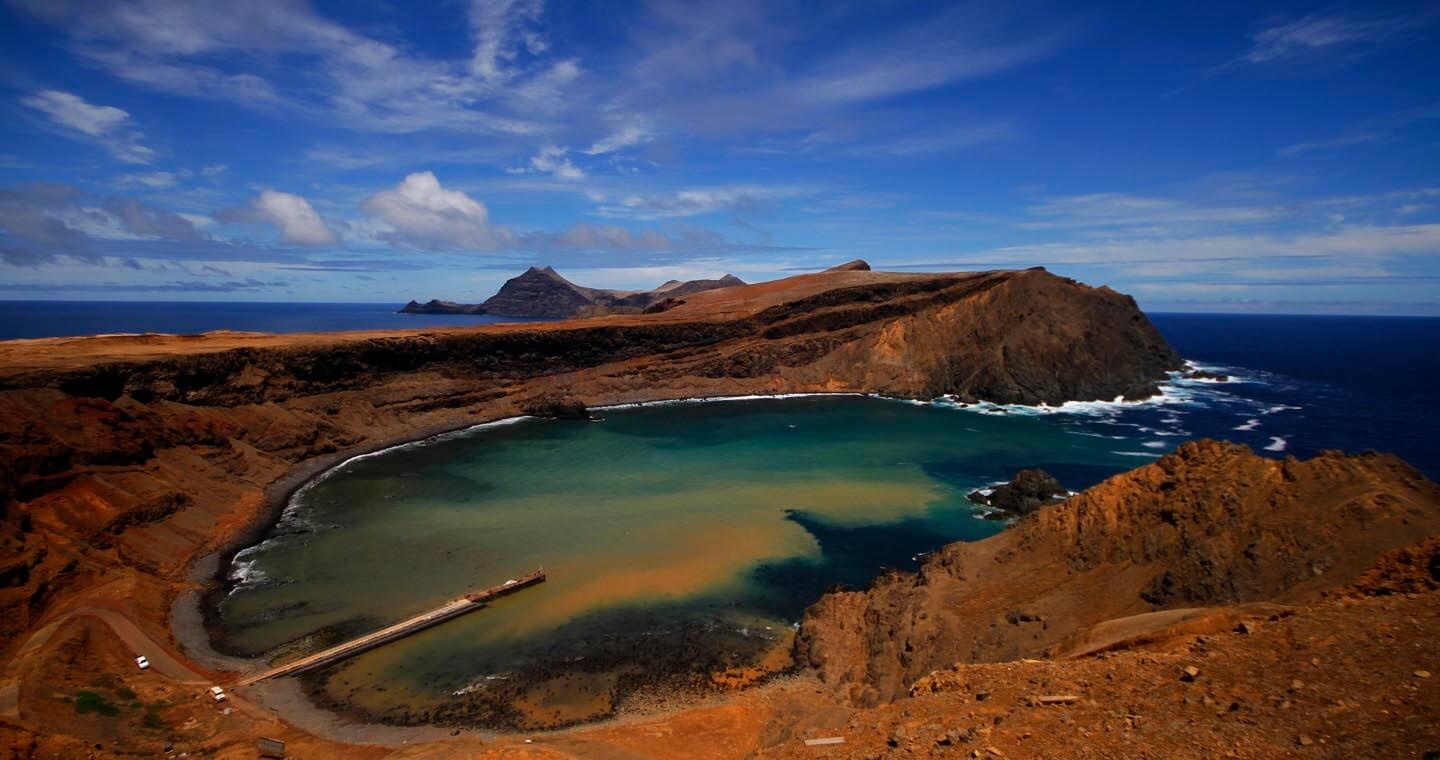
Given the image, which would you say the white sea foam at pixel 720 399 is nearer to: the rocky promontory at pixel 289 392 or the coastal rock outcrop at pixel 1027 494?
the rocky promontory at pixel 289 392

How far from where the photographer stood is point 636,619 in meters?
20.2

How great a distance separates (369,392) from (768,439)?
90.9ft

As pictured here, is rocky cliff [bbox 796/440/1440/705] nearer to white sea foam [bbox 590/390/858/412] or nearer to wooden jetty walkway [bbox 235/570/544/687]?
wooden jetty walkway [bbox 235/570/544/687]

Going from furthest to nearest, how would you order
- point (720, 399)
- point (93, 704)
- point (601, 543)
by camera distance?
point (720, 399) → point (601, 543) → point (93, 704)

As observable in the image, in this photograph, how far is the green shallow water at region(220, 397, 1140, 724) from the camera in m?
18.1

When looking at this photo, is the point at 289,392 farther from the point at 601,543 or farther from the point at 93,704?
the point at 93,704

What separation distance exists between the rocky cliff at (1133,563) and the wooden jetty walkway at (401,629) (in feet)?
31.9

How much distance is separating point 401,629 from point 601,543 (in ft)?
27.2

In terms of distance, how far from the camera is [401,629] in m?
19.3

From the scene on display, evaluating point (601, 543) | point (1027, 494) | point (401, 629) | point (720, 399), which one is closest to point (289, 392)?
point (601, 543)

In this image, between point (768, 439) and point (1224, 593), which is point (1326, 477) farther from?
point (768, 439)

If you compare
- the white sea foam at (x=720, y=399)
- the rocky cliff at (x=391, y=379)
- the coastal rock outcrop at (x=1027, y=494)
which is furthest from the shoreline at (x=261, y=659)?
the coastal rock outcrop at (x=1027, y=494)

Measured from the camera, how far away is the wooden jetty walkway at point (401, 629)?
1753 cm

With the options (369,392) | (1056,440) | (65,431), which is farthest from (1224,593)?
(369,392)
